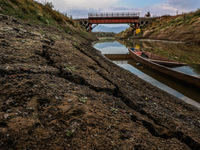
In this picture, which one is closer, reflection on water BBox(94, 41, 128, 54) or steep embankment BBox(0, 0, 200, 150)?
steep embankment BBox(0, 0, 200, 150)

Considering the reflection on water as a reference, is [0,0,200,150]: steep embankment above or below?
below

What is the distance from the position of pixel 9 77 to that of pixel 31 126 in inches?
67.1

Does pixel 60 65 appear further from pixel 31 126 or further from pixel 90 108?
pixel 31 126

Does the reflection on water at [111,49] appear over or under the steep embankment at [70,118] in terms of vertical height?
over

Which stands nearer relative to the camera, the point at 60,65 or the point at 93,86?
the point at 93,86

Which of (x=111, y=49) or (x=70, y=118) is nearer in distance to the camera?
(x=70, y=118)

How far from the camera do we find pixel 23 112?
2.48m

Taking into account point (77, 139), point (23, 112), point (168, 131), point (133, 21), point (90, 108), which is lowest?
point (168, 131)

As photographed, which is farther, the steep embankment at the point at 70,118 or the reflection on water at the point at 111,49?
the reflection on water at the point at 111,49

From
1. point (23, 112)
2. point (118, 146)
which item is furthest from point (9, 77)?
point (118, 146)

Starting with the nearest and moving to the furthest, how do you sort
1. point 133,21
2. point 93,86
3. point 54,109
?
point 54,109
point 93,86
point 133,21

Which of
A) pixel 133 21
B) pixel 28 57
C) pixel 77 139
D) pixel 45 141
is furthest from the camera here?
pixel 133 21

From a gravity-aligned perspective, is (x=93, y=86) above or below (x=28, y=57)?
below

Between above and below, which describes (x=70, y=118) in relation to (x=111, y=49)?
below
